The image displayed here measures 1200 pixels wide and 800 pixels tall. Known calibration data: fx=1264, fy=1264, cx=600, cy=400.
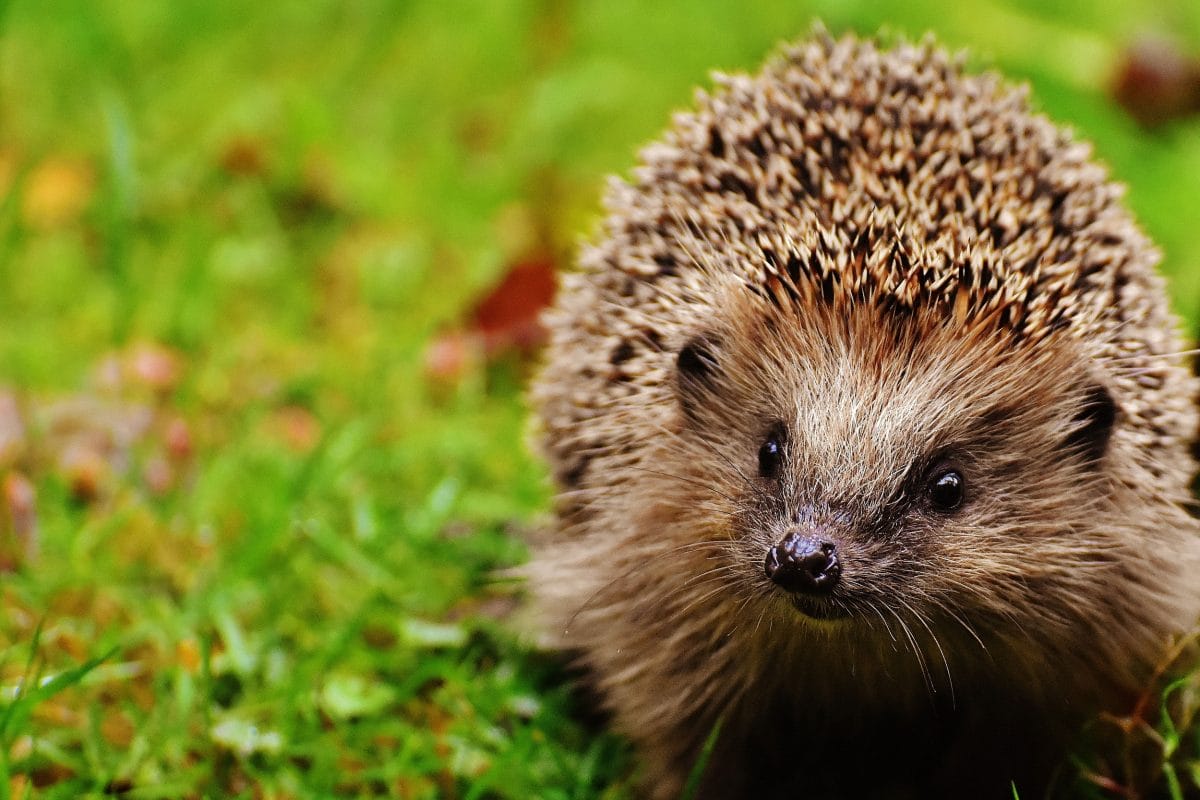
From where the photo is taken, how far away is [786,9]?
4660 millimetres

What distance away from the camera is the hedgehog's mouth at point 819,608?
1.80 m

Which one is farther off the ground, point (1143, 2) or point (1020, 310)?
point (1143, 2)

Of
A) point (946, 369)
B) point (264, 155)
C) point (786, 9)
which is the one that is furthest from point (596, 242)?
point (786, 9)

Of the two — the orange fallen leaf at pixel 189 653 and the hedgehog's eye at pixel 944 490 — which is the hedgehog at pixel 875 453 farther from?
the orange fallen leaf at pixel 189 653

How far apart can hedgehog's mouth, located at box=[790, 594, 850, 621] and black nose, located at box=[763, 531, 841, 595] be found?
5cm

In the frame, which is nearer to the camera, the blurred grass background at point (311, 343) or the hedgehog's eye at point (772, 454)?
the hedgehog's eye at point (772, 454)

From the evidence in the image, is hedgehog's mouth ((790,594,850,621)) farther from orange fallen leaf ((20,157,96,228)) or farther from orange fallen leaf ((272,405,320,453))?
orange fallen leaf ((20,157,96,228))

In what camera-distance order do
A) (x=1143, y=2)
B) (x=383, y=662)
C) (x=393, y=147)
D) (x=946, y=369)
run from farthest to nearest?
(x=1143, y=2) < (x=393, y=147) < (x=383, y=662) < (x=946, y=369)

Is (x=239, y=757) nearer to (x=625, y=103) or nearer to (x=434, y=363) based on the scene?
(x=434, y=363)

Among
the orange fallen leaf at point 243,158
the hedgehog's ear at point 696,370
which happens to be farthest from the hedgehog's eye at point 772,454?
the orange fallen leaf at point 243,158

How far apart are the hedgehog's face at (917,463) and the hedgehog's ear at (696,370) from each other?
0.05 metres

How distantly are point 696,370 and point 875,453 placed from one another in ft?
1.19

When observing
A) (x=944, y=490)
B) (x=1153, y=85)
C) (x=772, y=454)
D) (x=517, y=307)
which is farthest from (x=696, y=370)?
(x=1153, y=85)

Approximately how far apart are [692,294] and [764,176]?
273mm
